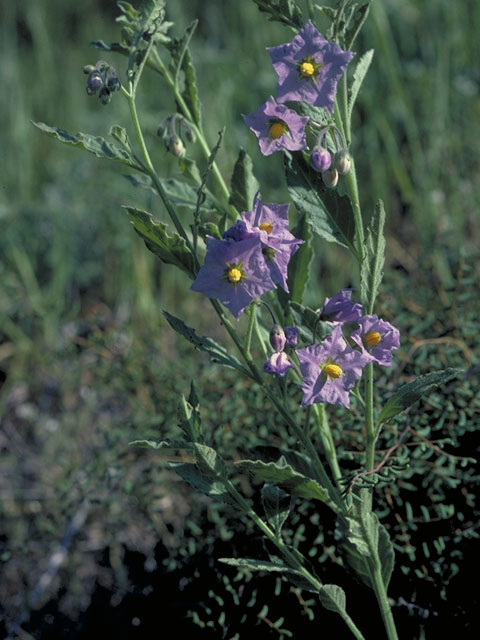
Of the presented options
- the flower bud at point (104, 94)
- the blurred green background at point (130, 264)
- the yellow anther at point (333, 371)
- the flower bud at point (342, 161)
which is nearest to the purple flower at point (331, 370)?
the yellow anther at point (333, 371)

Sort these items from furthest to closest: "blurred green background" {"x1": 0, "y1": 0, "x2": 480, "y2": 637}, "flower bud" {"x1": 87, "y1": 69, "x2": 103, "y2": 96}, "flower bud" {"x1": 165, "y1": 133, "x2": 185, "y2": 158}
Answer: "blurred green background" {"x1": 0, "y1": 0, "x2": 480, "y2": 637} → "flower bud" {"x1": 165, "y1": 133, "x2": 185, "y2": 158} → "flower bud" {"x1": 87, "y1": 69, "x2": 103, "y2": 96}

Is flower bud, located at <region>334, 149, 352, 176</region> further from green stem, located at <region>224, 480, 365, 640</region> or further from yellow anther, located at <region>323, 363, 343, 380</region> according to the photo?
green stem, located at <region>224, 480, 365, 640</region>

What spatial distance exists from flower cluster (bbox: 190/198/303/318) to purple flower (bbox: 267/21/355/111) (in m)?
0.15

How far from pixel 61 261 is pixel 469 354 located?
186cm

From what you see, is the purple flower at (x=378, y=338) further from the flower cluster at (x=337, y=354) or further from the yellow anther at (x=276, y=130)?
the yellow anther at (x=276, y=130)

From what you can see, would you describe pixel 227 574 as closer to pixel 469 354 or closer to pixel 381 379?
pixel 381 379

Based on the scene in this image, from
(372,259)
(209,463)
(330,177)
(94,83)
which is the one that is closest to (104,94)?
(94,83)

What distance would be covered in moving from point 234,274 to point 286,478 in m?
0.32

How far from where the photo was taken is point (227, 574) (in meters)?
1.47

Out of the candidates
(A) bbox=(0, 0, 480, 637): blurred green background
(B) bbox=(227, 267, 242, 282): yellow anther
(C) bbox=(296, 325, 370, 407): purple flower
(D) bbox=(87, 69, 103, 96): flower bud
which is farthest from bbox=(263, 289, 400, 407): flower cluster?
(A) bbox=(0, 0, 480, 637): blurred green background

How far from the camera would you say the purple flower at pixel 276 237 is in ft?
3.34

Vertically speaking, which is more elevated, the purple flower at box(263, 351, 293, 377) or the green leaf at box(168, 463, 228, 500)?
the purple flower at box(263, 351, 293, 377)

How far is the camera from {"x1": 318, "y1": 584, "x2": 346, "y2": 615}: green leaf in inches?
43.4

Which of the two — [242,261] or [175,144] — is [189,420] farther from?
[175,144]
